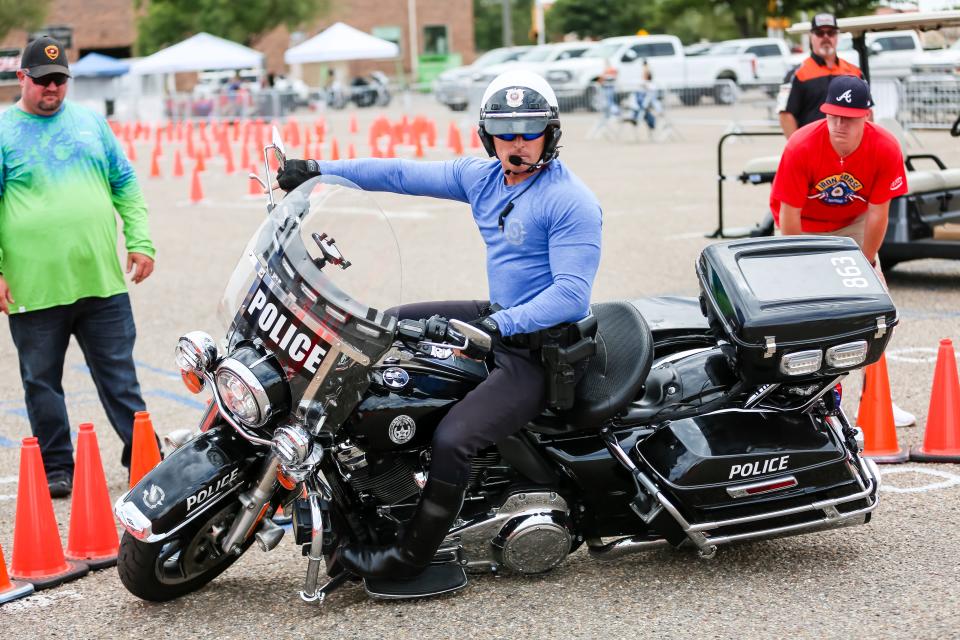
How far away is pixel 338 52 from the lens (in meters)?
41.3

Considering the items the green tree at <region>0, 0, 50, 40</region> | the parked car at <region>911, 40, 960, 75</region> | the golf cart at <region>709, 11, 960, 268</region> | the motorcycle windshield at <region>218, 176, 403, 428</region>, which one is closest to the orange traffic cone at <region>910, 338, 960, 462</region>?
the motorcycle windshield at <region>218, 176, 403, 428</region>

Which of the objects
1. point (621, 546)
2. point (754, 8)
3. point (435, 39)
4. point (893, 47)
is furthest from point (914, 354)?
point (435, 39)

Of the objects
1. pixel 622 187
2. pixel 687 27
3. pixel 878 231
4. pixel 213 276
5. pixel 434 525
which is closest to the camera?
pixel 434 525

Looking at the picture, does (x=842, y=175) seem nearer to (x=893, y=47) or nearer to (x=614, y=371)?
(x=614, y=371)

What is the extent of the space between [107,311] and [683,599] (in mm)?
3035

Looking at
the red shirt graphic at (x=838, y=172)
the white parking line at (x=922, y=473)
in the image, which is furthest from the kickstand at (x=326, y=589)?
the red shirt graphic at (x=838, y=172)

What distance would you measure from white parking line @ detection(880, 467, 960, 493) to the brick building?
62244 mm

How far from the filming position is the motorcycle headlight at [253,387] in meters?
3.95

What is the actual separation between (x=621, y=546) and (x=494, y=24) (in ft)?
296

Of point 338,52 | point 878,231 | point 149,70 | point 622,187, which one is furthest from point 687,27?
point 878,231

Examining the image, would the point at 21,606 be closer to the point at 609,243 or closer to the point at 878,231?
the point at 878,231

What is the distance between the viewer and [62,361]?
19.4 ft

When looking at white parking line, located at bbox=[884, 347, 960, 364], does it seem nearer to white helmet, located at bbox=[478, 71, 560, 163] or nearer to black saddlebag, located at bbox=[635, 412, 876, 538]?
black saddlebag, located at bbox=[635, 412, 876, 538]

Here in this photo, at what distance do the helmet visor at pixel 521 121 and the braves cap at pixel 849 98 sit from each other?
208cm
